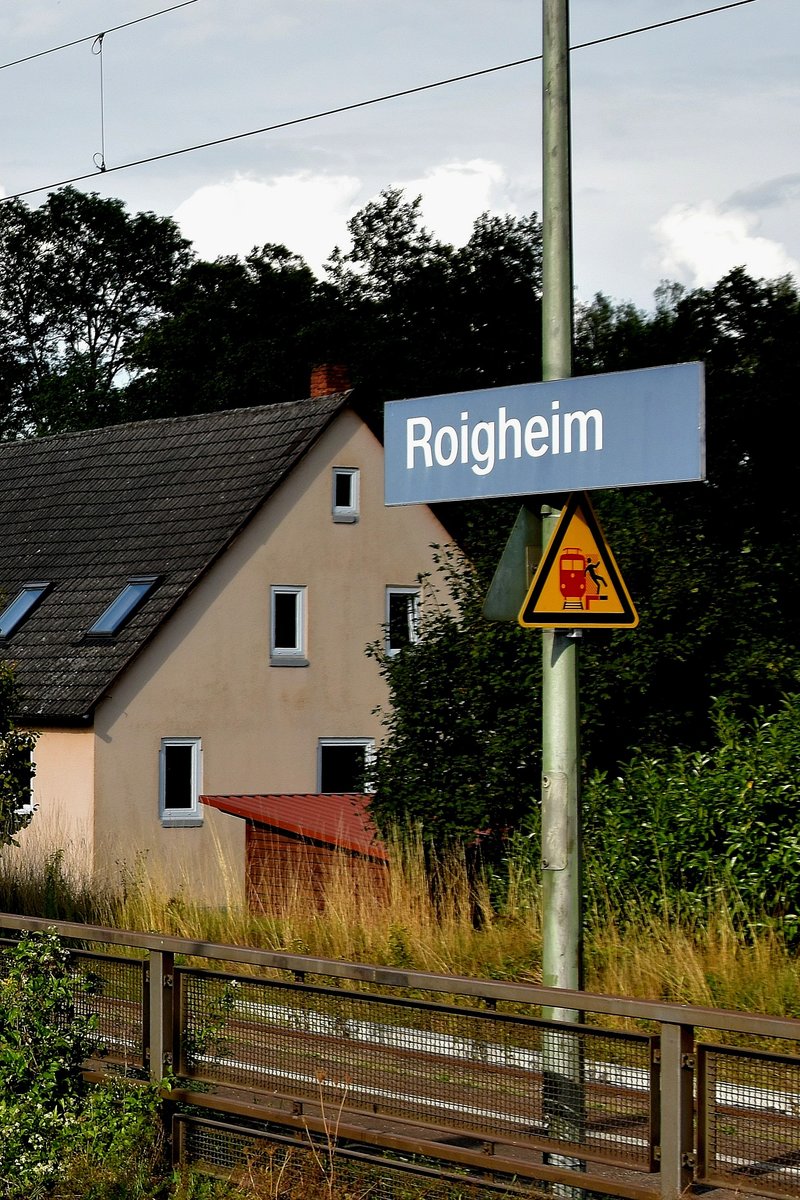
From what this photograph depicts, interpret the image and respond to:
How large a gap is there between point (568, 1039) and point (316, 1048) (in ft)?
3.87

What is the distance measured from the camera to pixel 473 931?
12.5 meters

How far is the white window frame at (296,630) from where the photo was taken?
32.6 metres

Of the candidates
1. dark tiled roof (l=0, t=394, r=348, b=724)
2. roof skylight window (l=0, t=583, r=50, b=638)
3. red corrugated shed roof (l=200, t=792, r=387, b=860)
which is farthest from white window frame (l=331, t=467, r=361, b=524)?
red corrugated shed roof (l=200, t=792, r=387, b=860)

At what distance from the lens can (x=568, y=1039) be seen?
6.05 meters

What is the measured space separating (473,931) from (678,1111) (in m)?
6.90

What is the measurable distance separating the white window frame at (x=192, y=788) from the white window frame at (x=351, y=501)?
5151 millimetres

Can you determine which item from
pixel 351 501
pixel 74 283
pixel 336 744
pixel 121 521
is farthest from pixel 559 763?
pixel 74 283

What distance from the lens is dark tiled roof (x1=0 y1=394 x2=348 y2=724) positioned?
30297 mm

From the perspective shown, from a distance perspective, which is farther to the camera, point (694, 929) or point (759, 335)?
point (759, 335)

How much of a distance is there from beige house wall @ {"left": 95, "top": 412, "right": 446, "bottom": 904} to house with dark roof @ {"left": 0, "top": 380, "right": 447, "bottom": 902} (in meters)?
0.04

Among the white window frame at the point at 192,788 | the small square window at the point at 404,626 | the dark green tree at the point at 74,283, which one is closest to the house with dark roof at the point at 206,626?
the white window frame at the point at 192,788

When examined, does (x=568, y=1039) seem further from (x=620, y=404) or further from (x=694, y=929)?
(x=694, y=929)

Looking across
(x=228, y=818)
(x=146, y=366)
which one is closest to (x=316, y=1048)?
(x=228, y=818)

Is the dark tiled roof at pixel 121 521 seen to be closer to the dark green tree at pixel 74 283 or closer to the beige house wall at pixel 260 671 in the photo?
the beige house wall at pixel 260 671
